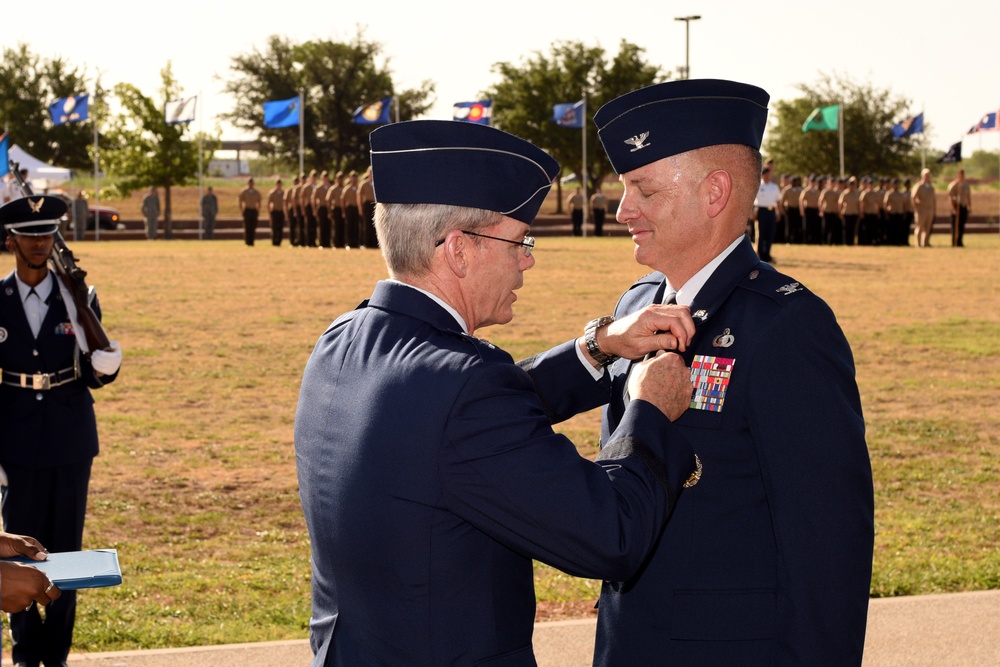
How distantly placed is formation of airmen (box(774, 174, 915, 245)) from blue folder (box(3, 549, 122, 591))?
35.9 meters

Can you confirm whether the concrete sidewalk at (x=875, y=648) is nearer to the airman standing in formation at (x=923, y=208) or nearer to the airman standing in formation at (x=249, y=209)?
the airman standing in formation at (x=923, y=208)

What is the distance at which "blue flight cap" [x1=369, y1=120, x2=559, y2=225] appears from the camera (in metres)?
2.44

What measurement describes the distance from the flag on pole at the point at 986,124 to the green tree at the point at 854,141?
79.3 feet

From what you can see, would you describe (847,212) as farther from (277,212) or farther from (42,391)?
(42,391)

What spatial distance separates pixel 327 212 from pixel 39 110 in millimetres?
39961

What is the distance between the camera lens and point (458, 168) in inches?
95.9

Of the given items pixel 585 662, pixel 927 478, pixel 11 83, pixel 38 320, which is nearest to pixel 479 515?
pixel 585 662

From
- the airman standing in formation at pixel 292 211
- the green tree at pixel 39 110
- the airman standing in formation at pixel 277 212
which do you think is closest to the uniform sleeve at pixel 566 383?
the airman standing in formation at pixel 292 211

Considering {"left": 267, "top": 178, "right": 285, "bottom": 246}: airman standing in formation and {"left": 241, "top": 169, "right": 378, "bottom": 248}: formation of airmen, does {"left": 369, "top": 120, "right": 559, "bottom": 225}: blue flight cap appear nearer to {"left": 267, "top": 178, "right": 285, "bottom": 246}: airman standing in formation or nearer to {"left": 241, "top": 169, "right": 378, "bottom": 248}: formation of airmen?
{"left": 241, "top": 169, "right": 378, "bottom": 248}: formation of airmen

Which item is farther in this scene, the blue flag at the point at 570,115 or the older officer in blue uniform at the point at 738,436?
the blue flag at the point at 570,115

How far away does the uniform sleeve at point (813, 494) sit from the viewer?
2.54 meters

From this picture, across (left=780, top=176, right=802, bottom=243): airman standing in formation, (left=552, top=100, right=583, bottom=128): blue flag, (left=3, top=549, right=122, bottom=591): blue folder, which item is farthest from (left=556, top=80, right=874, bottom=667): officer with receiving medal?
(left=552, top=100, right=583, bottom=128): blue flag

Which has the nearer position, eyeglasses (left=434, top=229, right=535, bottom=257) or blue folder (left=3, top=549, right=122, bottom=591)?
eyeglasses (left=434, top=229, right=535, bottom=257)

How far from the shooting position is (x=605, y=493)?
2.24 metres
